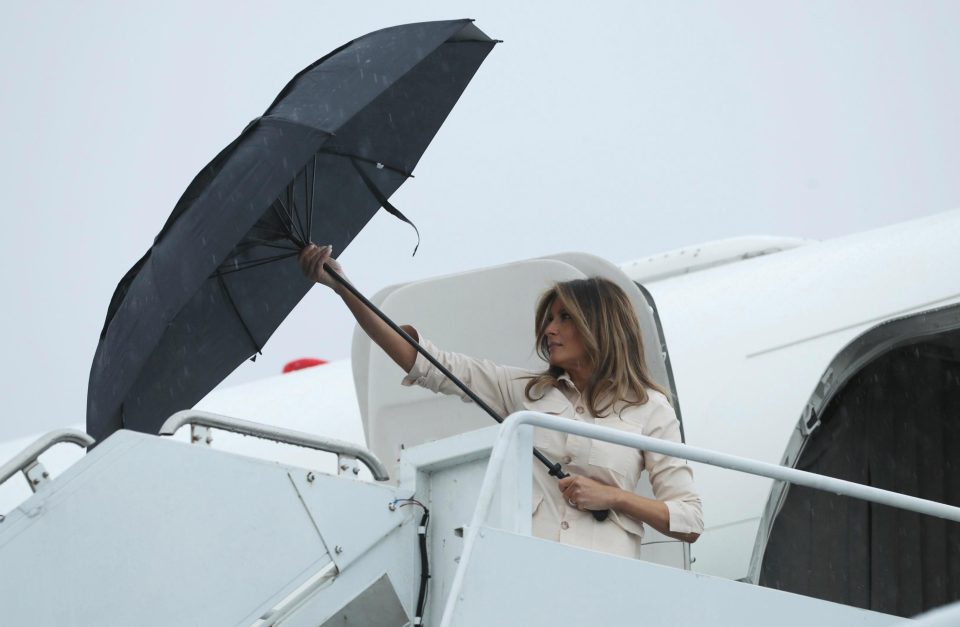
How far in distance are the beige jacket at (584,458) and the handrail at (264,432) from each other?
43 cm

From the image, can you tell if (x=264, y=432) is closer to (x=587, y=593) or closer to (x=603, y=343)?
(x=603, y=343)

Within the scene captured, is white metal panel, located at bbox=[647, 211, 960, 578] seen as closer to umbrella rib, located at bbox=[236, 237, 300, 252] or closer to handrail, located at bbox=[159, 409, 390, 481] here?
handrail, located at bbox=[159, 409, 390, 481]

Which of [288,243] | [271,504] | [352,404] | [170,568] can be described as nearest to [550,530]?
[271,504]

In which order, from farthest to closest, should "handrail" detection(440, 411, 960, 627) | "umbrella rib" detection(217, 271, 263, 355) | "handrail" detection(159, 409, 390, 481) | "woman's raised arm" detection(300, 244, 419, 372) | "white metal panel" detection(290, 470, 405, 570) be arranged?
1. "umbrella rib" detection(217, 271, 263, 355)
2. "woman's raised arm" detection(300, 244, 419, 372)
3. "handrail" detection(159, 409, 390, 481)
4. "white metal panel" detection(290, 470, 405, 570)
5. "handrail" detection(440, 411, 960, 627)

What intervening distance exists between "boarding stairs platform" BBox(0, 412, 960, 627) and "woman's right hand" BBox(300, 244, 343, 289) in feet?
3.71

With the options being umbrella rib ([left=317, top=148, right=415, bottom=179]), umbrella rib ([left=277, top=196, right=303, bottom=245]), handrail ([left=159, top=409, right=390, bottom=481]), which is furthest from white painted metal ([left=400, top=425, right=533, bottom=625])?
umbrella rib ([left=317, top=148, right=415, bottom=179])

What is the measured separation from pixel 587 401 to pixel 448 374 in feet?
2.06

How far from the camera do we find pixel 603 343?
18.1 ft

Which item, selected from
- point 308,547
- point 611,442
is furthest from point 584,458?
point 308,547

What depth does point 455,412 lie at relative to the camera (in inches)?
295

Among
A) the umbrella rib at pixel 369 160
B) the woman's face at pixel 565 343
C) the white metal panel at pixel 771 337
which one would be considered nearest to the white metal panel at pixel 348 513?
the woman's face at pixel 565 343

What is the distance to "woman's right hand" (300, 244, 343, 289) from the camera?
5816 millimetres

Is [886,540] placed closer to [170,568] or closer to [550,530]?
[550,530]

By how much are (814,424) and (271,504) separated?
314 centimetres
